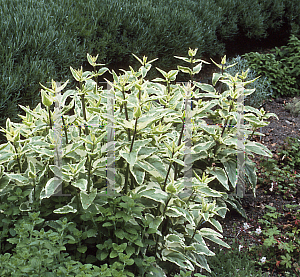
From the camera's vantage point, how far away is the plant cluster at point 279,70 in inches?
248

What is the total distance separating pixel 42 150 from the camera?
2.20 m

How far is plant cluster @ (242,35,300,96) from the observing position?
248 inches

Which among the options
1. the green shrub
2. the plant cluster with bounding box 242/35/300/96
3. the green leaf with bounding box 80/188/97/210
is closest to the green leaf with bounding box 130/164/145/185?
the green leaf with bounding box 80/188/97/210

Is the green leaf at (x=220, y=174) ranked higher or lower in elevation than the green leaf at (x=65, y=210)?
lower

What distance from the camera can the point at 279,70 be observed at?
6363 millimetres

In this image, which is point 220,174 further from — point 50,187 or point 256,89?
point 256,89

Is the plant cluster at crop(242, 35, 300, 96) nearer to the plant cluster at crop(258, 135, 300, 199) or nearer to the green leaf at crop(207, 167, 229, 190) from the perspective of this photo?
the plant cluster at crop(258, 135, 300, 199)

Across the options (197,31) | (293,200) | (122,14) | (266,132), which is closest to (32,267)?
(293,200)

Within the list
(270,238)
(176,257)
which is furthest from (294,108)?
(176,257)

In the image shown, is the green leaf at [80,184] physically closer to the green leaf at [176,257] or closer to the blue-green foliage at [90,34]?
the green leaf at [176,257]

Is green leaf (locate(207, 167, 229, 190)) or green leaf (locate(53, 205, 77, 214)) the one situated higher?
green leaf (locate(53, 205, 77, 214))

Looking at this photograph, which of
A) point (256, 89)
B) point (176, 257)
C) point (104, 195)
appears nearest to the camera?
point (104, 195)

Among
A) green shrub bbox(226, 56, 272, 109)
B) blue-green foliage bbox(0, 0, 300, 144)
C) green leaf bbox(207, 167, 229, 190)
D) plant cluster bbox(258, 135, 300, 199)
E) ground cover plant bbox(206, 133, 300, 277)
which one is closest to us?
ground cover plant bbox(206, 133, 300, 277)


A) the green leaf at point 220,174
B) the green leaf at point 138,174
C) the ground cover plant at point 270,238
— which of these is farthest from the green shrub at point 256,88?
the green leaf at point 138,174
